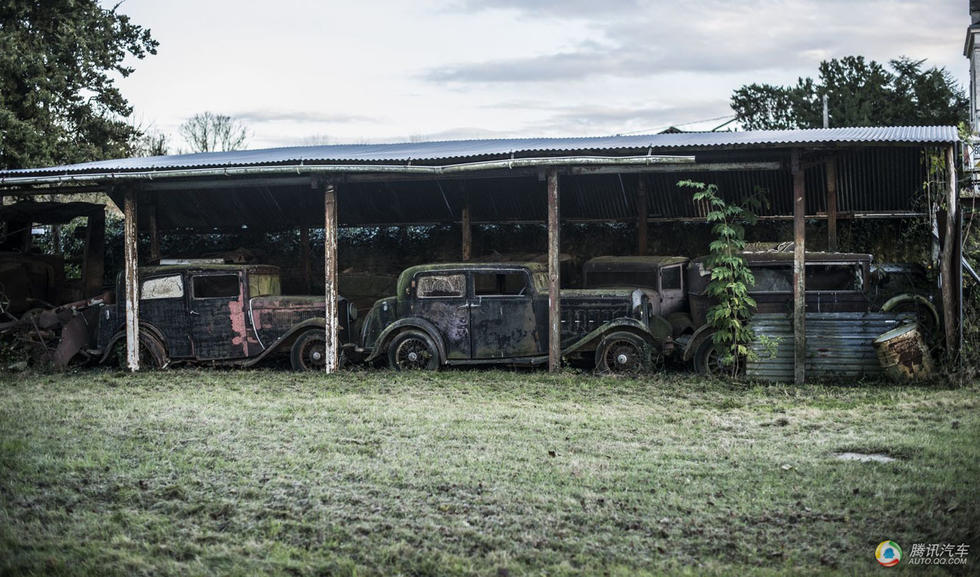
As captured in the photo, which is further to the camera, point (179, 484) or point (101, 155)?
point (101, 155)

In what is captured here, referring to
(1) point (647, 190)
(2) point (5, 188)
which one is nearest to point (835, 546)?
(1) point (647, 190)

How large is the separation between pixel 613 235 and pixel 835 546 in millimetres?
12032

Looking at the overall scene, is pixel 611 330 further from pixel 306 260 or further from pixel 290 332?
pixel 306 260

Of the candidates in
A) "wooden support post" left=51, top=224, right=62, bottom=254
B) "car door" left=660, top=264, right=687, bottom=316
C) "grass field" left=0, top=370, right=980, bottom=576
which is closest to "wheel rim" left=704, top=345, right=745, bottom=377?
"car door" left=660, top=264, right=687, bottom=316

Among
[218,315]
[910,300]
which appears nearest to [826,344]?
[910,300]

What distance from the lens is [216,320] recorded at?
41.2 ft

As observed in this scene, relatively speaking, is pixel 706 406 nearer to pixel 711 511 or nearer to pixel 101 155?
pixel 711 511

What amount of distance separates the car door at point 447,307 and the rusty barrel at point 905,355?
5.09m

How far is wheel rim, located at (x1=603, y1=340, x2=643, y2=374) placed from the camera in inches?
452

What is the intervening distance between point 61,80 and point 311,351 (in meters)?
12.5

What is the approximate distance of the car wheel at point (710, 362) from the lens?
11.3 m

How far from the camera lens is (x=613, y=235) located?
54.6 feet

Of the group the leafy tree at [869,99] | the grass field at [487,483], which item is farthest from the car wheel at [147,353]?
the leafy tree at [869,99]

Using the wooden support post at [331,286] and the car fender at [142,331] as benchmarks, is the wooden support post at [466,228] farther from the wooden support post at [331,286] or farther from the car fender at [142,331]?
the car fender at [142,331]
